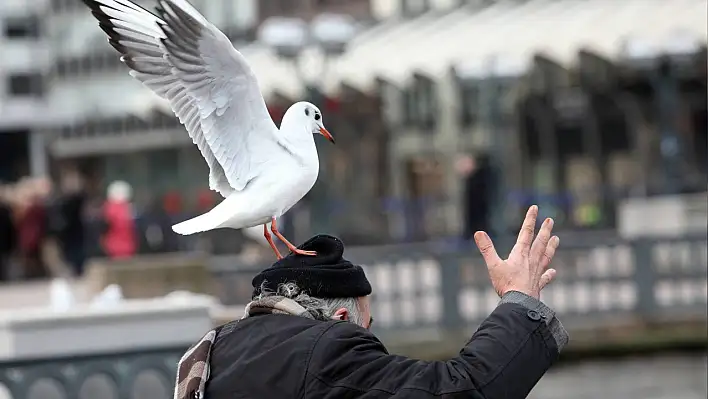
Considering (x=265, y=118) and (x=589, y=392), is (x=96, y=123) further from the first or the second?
(x=265, y=118)

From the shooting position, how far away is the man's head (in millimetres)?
3361

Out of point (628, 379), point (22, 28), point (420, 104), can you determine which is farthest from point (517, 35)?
point (22, 28)

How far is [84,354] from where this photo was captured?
25.7ft

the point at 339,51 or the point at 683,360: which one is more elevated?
the point at 339,51

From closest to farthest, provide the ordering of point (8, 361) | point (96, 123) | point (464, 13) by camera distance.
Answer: point (8, 361) → point (464, 13) → point (96, 123)

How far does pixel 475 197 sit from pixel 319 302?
16802 millimetres

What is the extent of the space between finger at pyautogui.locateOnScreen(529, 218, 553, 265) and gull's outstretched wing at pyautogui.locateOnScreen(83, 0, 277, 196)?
0.94m

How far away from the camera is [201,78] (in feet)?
13.7

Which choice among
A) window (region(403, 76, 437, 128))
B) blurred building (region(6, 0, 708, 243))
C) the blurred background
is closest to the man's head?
the blurred background

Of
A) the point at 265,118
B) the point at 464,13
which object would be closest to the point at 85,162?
the point at 464,13

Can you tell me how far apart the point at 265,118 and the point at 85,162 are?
2033 inches

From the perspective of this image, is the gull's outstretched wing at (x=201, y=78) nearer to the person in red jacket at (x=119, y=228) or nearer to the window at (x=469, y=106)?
the person in red jacket at (x=119, y=228)

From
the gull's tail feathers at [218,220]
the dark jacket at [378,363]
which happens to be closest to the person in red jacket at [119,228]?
the gull's tail feathers at [218,220]

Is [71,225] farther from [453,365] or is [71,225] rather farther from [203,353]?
[453,365]
